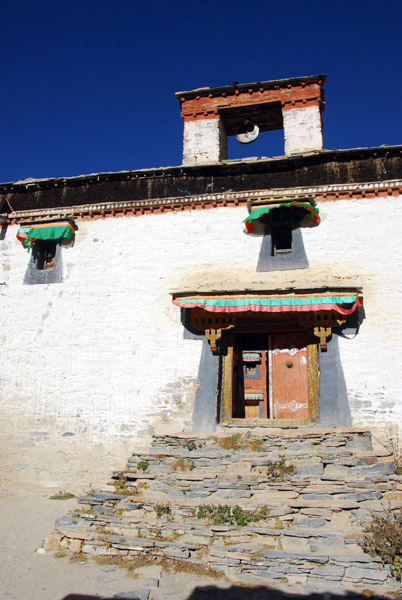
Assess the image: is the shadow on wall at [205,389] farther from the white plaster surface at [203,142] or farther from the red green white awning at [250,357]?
the white plaster surface at [203,142]

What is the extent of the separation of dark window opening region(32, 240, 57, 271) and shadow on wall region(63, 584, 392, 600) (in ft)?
24.5

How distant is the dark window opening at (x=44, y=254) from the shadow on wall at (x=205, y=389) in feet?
13.2

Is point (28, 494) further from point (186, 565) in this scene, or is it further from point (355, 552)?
point (355, 552)

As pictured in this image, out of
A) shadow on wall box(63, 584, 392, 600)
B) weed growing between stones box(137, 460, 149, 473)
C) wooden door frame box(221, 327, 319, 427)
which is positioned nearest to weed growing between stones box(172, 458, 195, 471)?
weed growing between stones box(137, 460, 149, 473)

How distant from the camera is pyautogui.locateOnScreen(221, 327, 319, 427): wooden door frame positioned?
26.9 ft

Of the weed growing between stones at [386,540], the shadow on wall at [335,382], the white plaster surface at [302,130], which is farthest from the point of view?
the white plaster surface at [302,130]

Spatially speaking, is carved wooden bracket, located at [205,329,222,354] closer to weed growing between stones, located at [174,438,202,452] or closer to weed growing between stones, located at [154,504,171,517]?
weed growing between stones, located at [174,438,202,452]

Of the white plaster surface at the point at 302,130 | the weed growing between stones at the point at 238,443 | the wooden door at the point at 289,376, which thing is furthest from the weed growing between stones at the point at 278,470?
the white plaster surface at the point at 302,130

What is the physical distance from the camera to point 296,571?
5.14 meters

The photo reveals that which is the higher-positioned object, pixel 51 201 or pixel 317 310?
pixel 51 201

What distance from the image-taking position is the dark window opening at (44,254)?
1070cm

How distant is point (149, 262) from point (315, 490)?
19.2 ft

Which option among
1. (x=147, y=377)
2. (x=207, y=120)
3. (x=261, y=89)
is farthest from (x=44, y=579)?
(x=261, y=89)

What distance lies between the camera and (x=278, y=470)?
6.63 meters
